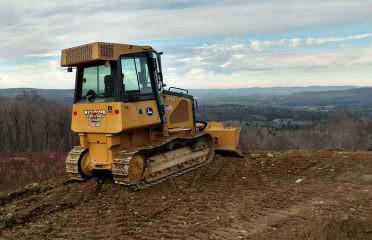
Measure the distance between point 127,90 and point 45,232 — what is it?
12.5 ft

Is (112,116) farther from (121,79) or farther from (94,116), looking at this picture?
(121,79)

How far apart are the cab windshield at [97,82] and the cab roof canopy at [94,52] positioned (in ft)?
1.24

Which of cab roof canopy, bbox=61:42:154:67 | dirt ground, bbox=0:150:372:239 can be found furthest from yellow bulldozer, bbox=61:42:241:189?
dirt ground, bbox=0:150:372:239

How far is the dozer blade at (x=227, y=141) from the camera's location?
13281 mm

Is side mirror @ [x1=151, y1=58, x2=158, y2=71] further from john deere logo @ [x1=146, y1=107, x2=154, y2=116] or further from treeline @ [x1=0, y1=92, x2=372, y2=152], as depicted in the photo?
treeline @ [x1=0, y1=92, x2=372, y2=152]

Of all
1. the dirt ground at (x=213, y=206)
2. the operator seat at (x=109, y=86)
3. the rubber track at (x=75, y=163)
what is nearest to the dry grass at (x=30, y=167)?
the rubber track at (x=75, y=163)

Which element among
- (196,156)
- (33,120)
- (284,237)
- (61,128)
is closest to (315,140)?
(61,128)

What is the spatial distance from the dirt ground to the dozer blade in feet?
4.48

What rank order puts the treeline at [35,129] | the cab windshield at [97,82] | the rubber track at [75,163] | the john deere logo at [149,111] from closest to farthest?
the cab windshield at [97,82]
the rubber track at [75,163]
the john deere logo at [149,111]
the treeline at [35,129]

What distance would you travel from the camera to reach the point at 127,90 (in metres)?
10.1

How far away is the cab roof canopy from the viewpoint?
9.53m

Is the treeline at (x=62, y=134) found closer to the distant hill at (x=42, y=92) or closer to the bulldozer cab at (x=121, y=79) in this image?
the distant hill at (x=42, y=92)

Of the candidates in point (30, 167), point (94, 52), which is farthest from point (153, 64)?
point (30, 167)

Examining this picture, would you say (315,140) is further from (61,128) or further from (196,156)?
(196,156)
